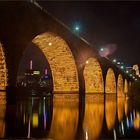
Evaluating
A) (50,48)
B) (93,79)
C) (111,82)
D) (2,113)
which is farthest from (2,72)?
(111,82)

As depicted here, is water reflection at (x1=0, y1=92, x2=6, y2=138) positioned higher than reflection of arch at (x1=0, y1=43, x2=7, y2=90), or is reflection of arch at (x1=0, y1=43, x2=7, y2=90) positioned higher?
reflection of arch at (x1=0, y1=43, x2=7, y2=90)

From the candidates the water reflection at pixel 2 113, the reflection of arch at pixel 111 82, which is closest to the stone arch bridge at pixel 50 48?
the water reflection at pixel 2 113

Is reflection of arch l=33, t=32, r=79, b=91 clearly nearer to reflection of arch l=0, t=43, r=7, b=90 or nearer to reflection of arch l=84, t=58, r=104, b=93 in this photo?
reflection of arch l=0, t=43, r=7, b=90

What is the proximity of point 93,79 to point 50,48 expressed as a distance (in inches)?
891

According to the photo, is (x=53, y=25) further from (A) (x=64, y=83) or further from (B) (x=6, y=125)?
(B) (x=6, y=125)

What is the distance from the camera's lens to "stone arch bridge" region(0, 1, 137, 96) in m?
28.0

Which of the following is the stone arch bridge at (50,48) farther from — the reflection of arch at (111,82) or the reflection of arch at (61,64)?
the reflection of arch at (111,82)

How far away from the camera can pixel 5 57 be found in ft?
91.9

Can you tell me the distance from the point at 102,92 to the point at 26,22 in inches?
1511

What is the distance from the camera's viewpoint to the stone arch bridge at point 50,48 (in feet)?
91.8

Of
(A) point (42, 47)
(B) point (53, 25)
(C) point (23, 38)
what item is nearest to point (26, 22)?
(C) point (23, 38)

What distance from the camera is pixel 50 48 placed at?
45.6 metres

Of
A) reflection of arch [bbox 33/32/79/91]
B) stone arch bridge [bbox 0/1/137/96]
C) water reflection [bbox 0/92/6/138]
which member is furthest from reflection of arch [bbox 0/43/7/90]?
reflection of arch [bbox 33/32/79/91]

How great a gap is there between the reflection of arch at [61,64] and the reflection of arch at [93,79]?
15437 mm
